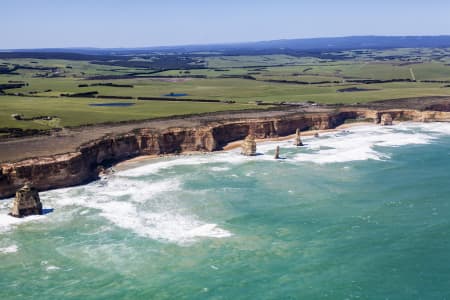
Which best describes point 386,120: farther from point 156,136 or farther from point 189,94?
point 189,94

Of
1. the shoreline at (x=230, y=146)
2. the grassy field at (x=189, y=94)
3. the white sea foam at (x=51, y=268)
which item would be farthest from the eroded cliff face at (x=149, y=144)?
the white sea foam at (x=51, y=268)

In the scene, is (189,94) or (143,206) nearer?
(143,206)

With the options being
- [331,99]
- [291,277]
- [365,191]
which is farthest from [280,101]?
[291,277]

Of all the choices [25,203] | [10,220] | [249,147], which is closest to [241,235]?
[25,203]

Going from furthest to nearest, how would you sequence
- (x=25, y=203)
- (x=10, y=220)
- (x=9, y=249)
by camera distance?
(x=25, y=203) < (x=10, y=220) < (x=9, y=249)

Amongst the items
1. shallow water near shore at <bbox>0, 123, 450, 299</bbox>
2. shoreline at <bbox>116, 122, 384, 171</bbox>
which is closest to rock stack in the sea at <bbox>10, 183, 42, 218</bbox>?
shallow water near shore at <bbox>0, 123, 450, 299</bbox>

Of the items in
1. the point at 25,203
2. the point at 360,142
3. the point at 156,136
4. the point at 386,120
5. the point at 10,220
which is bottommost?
the point at 360,142

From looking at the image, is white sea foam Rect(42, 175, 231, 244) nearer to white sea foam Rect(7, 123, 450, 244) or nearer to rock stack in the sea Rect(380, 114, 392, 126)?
white sea foam Rect(7, 123, 450, 244)
